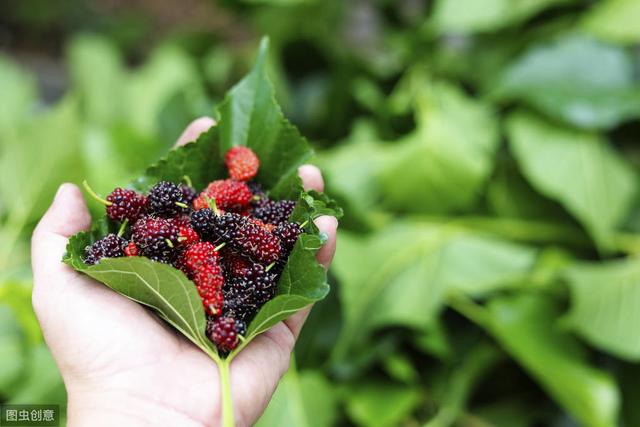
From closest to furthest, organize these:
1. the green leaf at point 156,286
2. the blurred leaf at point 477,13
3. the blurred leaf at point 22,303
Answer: the green leaf at point 156,286 → the blurred leaf at point 22,303 → the blurred leaf at point 477,13

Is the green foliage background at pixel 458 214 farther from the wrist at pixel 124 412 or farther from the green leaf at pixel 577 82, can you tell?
the wrist at pixel 124 412

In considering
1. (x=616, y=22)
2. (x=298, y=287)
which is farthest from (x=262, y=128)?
(x=616, y=22)

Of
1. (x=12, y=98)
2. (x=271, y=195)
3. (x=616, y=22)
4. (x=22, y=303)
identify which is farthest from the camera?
(x=12, y=98)

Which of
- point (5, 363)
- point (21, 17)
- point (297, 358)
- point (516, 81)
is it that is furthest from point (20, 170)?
point (21, 17)

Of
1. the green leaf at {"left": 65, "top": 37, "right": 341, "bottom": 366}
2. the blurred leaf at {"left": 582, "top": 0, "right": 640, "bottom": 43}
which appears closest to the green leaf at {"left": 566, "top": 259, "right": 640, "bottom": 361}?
the blurred leaf at {"left": 582, "top": 0, "right": 640, "bottom": 43}

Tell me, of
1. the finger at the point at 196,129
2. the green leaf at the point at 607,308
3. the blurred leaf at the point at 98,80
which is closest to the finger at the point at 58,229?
the finger at the point at 196,129

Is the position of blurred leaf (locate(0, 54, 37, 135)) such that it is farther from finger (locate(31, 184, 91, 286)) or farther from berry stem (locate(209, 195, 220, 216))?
berry stem (locate(209, 195, 220, 216))

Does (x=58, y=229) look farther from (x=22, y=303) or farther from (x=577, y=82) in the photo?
(x=577, y=82)
